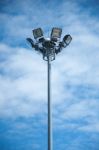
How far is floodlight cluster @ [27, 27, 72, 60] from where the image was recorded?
19406mm

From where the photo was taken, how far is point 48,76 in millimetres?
18953

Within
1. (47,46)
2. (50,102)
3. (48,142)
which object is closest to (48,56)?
(47,46)

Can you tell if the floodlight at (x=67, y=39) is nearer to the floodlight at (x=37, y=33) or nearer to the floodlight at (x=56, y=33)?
the floodlight at (x=56, y=33)

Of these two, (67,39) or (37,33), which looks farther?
(67,39)

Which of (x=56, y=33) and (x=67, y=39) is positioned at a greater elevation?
(x=56, y=33)

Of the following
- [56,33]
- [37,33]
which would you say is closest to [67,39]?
[56,33]

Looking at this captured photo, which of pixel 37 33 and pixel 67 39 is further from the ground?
pixel 37 33

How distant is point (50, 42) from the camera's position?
19.4 meters

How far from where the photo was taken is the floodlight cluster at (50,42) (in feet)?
63.7

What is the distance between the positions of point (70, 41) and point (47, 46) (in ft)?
4.45

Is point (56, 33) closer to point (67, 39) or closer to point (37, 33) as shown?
point (67, 39)

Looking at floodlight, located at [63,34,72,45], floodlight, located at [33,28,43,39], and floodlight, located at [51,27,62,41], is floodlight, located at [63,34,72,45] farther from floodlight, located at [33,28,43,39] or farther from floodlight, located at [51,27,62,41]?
floodlight, located at [33,28,43,39]

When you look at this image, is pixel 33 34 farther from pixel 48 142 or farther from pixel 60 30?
pixel 48 142

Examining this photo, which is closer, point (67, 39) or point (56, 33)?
point (56, 33)
